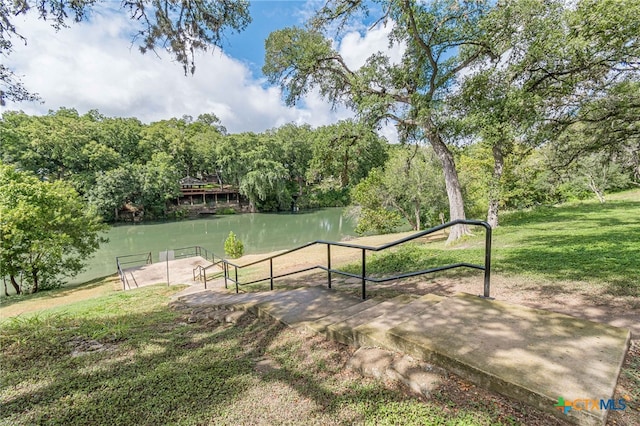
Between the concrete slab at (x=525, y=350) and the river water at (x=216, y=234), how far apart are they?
18481 mm

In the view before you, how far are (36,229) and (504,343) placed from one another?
1595 cm

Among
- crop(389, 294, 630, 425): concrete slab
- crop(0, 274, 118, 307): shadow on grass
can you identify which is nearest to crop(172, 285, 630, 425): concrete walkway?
crop(389, 294, 630, 425): concrete slab

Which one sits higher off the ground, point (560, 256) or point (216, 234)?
point (560, 256)

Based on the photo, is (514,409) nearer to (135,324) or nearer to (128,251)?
(135,324)

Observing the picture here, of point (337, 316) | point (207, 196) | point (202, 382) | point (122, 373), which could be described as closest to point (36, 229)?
point (122, 373)

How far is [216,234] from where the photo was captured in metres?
27.1

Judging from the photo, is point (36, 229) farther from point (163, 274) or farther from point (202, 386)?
point (202, 386)

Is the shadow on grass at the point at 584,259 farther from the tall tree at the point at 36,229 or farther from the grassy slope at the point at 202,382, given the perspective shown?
the tall tree at the point at 36,229

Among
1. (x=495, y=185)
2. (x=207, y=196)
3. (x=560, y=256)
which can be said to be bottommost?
(x=560, y=256)

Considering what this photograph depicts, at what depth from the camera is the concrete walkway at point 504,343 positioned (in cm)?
142

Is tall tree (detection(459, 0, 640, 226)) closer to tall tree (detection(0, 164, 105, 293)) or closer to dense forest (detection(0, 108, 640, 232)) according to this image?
dense forest (detection(0, 108, 640, 232))

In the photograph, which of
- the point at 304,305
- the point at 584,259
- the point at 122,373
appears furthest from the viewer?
the point at 584,259

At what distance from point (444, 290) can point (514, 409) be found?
2762 mm

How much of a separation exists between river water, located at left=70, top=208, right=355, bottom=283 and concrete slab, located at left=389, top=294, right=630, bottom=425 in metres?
18.5
